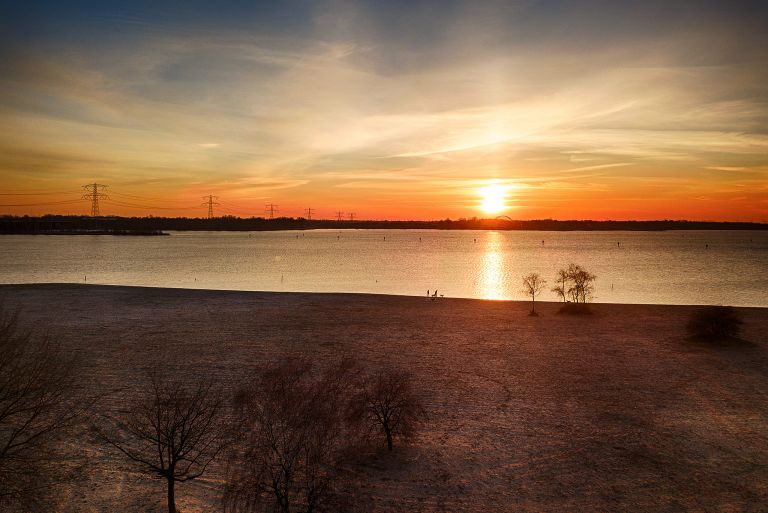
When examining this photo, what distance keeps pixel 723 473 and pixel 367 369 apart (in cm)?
1417

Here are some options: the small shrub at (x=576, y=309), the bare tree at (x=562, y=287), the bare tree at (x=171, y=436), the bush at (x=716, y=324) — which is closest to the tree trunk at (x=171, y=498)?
the bare tree at (x=171, y=436)

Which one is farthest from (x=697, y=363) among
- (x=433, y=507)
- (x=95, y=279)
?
(x=95, y=279)

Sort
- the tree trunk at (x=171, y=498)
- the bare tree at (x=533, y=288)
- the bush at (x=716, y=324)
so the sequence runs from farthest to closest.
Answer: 1. the bare tree at (x=533, y=288)
2. the bush at (x=716, y=324)
3. the tree trunk at (x=171, y=498)

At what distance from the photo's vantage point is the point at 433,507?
40.7 ft

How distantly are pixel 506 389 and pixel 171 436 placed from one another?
1410 cm

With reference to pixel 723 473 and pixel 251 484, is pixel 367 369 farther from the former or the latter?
pixel 723 473

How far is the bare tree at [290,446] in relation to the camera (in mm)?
11492

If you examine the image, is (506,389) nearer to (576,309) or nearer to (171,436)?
(171,436)

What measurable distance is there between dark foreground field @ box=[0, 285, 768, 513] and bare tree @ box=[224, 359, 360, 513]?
101cm

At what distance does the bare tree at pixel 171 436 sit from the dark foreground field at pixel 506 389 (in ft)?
2.22

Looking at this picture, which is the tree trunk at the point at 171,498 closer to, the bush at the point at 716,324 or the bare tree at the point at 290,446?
the bare tree at the point at 290,446

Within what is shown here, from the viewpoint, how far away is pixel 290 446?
12.6m

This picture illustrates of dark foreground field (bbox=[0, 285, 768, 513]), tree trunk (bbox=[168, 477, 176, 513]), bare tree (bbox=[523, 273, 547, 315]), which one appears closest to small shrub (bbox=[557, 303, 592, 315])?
dark foreground field (bbox=[0, 285, 768, 513])

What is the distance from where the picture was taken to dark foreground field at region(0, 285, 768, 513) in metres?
13.1
